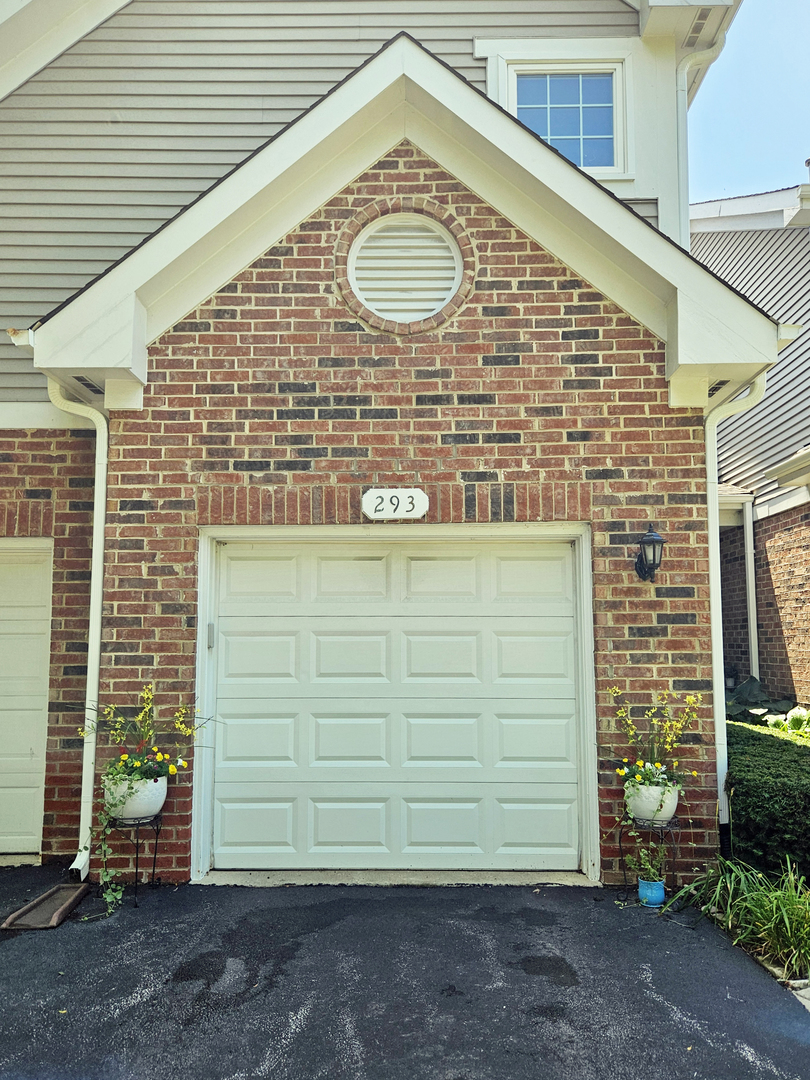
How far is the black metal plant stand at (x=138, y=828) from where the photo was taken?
16.2 feet

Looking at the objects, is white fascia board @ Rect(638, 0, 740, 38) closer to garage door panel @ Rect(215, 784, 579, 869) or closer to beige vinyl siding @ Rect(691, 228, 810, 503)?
beige vinyl siding @ Rect(691, 228, 810, 503)

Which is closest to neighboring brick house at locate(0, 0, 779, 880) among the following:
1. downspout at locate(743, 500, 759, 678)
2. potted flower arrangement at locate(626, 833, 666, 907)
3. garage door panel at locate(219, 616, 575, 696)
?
garage door panel at locate(219, 616, 575, 696)

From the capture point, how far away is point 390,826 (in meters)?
5.48

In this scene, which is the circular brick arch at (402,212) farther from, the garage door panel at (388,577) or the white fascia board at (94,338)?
the garage door panel at (388,577)

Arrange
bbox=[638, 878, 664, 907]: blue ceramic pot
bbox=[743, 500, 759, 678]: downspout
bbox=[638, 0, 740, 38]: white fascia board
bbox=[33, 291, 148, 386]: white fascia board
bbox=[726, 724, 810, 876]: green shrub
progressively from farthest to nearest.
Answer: bbox=[743, 500, 759, 678]: downspout
bbox=[638, 0, 740, 38]: white fascia board
bbox=[33, 291, 148, 386]: white fascia board
bbox=[638, 878, 664, 907]: blue ceramic pot
bbox=[726, 724, 810, 876]: green shrub

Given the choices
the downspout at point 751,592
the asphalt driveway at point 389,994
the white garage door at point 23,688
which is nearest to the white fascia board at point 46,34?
the white garage door at point 23,688

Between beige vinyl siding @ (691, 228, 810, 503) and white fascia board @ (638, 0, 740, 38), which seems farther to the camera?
beige vinyl siding @ (691, 228, 810, 503)

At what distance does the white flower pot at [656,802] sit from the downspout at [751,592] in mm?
5087

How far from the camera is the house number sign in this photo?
5.33 m

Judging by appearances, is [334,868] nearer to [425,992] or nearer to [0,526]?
[425,992]

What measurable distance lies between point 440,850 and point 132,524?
3.04m

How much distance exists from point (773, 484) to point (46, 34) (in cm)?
847

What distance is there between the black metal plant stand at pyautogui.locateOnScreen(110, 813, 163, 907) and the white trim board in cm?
24

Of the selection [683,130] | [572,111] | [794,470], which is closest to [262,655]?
[572,111]
